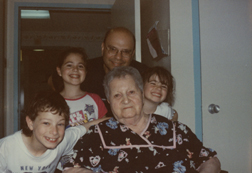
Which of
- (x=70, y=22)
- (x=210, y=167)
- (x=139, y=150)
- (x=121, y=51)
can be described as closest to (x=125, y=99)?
(x=139, y=150)

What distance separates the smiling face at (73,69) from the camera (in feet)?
6.20

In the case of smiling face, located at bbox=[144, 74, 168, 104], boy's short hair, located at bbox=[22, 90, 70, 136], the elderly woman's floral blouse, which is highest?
smiling face, located at bbox=[144, 74, 168, 104]

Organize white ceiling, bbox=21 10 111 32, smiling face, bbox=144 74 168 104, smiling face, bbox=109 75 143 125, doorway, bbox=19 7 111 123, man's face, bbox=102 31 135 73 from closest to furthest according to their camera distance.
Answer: smiling face, bbox=109 75 143 125 → smiling face, bbox=144 74 168 104 → man's face, bbox=102 31 135 73 → white ceiling, bbox=21 10 111 32 → doorway, bbox=19 7 111 123

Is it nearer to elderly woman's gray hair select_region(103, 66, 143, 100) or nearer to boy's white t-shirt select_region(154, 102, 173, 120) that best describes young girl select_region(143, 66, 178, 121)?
boy's white t-shirt select_region(154, 102, 173, 120)

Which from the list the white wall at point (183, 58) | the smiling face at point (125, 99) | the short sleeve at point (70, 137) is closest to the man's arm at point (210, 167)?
the smiling face at point (125, 99)

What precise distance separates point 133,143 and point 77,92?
816mm

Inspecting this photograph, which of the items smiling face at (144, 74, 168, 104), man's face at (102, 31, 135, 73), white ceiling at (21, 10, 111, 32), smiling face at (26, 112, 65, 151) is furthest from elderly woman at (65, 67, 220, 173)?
white ceiling at (21, 10, 111, 32)

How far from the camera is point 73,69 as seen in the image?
1901 millimetres

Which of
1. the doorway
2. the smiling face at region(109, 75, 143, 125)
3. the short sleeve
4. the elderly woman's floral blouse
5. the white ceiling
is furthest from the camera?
the doorway

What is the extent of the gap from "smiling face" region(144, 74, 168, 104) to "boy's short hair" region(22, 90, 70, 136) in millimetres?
626

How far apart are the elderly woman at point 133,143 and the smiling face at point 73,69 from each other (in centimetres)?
50

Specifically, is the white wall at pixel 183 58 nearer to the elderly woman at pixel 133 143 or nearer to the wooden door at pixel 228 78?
the wooden door at pixel 228 78

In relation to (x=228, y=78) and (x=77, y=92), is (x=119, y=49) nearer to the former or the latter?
Result: (x=77, y=92)

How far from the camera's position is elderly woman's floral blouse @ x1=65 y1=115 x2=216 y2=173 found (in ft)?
4.16
